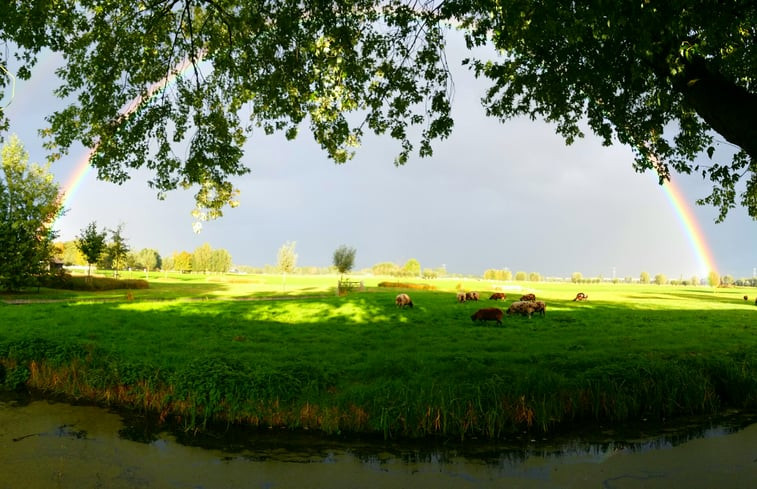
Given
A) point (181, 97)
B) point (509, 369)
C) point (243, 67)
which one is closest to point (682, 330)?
point (509, 369)

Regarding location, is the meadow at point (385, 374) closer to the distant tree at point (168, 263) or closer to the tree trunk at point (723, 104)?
the tree trunk at point (723, 104)

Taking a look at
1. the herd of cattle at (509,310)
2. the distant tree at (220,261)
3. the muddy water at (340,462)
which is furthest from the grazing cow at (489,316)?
the distant tree at (220,261)

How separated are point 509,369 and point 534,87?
9451 millimetres

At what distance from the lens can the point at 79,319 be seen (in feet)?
76.1

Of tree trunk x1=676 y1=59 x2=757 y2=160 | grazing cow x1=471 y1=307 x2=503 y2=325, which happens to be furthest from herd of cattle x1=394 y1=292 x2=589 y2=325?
tree trunk x1=676 y1=59 x2=757 y2=160

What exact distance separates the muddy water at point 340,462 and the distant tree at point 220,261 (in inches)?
6906

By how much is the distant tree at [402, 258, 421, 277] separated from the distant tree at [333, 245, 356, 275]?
2989 inches

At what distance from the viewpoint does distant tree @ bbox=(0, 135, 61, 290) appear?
4441 cm

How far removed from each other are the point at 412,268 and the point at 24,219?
117 meters

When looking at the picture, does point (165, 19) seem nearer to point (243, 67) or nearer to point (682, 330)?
point (243, 67)

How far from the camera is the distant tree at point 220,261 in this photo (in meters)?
177

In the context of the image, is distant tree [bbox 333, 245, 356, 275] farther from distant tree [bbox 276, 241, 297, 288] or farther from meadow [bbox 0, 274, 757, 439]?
meadow [bbox 0, 274, 757, 439]

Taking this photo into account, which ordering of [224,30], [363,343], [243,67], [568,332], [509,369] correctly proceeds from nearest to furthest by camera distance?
[509,369] < [243,67] < [224,30] < [363,343] < [568,332]

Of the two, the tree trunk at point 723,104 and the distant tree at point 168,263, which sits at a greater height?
the tree trunk at point 723,104
